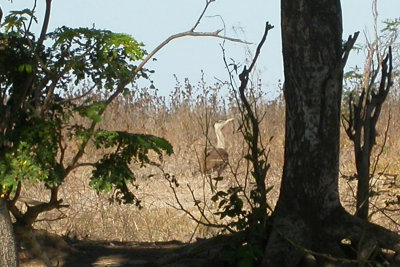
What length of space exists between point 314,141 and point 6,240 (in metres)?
2.13

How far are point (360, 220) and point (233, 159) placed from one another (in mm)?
6036

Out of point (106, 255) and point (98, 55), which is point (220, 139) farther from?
point (98, 55)

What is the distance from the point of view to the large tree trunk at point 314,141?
6309mm

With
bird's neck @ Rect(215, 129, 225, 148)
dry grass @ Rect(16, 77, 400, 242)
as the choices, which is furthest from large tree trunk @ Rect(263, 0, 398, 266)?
bird's neck @ Rect(215, 129, 225, 148)

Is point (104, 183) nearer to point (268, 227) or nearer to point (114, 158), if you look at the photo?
point (114, 158)

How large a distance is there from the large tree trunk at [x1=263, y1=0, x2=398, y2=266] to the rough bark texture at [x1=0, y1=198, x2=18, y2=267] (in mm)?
1699

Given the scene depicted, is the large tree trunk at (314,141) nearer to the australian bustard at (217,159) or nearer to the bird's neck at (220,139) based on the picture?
the australian bustard at (217,159)

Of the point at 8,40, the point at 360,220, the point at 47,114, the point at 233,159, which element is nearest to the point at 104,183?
the point at 47,114

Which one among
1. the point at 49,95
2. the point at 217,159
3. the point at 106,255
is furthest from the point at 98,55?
the point at 217,159

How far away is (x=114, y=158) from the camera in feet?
18.4

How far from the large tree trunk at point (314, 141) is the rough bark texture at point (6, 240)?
5.57ft

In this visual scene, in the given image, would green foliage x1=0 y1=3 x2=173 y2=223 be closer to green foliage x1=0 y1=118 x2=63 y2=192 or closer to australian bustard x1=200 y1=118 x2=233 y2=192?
green foliage x1=0 y1=118 x2=63 y2=192

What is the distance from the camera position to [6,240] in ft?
18.3

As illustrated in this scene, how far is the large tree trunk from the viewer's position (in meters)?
6.31
